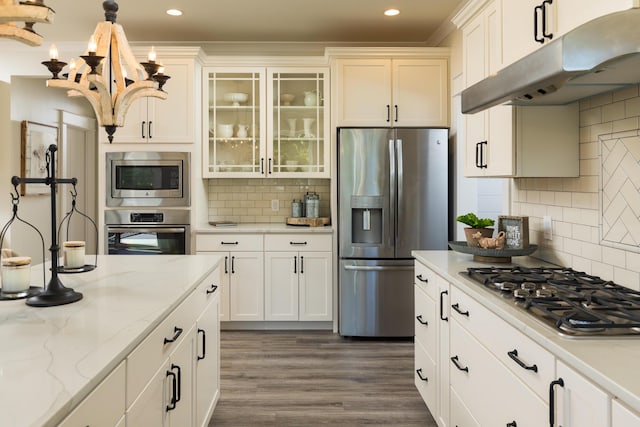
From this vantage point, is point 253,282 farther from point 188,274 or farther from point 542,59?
point 542,59

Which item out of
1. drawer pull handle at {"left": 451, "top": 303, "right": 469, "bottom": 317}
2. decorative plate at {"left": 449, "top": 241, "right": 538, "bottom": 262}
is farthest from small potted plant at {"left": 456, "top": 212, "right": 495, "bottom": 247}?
drawer pull handle at {"left": 451, "top": 303, "right": 469, "bottom": 317}

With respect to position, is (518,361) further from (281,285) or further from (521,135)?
(281,285)

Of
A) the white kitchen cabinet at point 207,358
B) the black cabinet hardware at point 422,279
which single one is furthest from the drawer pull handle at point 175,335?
the black cabinet hardware at point 422,279

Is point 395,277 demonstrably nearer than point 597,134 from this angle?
No

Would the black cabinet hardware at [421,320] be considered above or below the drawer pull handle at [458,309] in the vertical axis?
below

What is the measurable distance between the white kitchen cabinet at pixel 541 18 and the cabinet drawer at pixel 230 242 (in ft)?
8.63

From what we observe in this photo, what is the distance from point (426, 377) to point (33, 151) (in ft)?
15.7

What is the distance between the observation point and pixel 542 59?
151 cm

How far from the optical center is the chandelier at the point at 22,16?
143 centimetres

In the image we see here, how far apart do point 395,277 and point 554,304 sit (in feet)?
8.41

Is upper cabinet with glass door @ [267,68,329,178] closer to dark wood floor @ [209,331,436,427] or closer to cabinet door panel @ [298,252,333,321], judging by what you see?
cabinet door panel @ [298,252,333,321]

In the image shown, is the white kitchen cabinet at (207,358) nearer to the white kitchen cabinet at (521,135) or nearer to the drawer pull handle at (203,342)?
the drawer pull handle at (203,342)

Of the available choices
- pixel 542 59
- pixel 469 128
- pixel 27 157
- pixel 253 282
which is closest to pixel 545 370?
pixel 542 59

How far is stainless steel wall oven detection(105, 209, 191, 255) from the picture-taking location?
4289 millimetres
